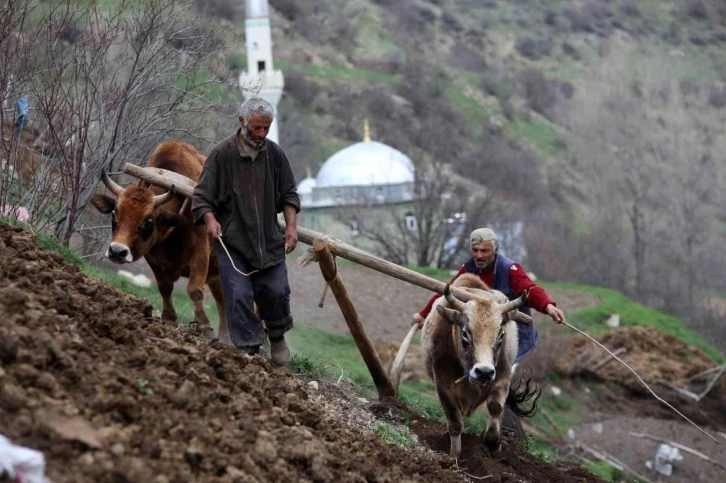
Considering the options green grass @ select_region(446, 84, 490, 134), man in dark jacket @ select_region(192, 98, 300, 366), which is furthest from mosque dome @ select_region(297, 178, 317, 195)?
man in dark jacket @ select_region(192, 98, 300, 366)

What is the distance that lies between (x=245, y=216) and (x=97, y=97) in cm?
456

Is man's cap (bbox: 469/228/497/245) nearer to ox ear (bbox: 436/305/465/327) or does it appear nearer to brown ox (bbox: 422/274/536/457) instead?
brown ox (bbox: 422/274/536/457)

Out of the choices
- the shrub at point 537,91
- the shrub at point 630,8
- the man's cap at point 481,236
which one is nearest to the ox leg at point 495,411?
the man's cap at point 481,236

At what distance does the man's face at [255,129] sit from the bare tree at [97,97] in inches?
134

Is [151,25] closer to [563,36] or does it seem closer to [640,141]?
[640,141]

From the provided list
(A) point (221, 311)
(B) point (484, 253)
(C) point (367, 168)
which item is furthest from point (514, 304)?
(C) point (367, 168)

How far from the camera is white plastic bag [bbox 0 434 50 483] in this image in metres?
4.79

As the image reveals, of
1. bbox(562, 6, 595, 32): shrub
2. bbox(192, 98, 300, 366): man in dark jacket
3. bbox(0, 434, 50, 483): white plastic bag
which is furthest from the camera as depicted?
bbox(562, 6, 595, 32): shrub

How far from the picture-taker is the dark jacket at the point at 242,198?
341 inches

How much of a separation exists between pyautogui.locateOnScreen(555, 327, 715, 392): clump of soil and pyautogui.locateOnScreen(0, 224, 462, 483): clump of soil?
75.5 ft

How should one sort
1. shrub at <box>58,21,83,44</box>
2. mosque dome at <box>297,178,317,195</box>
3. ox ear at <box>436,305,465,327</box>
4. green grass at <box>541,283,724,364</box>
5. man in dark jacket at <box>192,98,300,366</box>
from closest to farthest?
man in dark jacket at <box>192,98,300,366</box> < ox ear at <box>436,305,465,327</box> < shrub at <box>58,21,83,44</box> < green grass at <box>541,283,724,364</box> < mosque dome at <box>297,178,317,195</box>

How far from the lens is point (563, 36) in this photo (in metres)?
113

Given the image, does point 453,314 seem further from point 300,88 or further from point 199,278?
point 300,88

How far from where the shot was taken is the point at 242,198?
28.5ft
